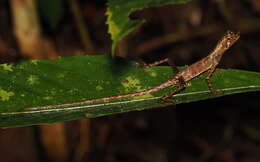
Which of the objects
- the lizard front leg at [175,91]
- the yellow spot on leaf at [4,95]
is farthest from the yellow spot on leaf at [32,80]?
the lizard front leg at [175,91]

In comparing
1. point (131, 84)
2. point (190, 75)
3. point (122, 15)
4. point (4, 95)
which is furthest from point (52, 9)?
point (122, 15)

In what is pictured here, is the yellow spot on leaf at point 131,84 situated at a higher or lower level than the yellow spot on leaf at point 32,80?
lower

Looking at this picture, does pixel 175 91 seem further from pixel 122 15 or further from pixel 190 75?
pixel 122 15

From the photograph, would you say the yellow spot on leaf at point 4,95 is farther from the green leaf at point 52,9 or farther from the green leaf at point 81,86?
the green leaf at point 52,9

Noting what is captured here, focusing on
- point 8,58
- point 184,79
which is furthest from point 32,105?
point 8,58

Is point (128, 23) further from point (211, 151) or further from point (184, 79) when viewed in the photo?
point (211, 151)

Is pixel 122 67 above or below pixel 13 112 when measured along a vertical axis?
above
